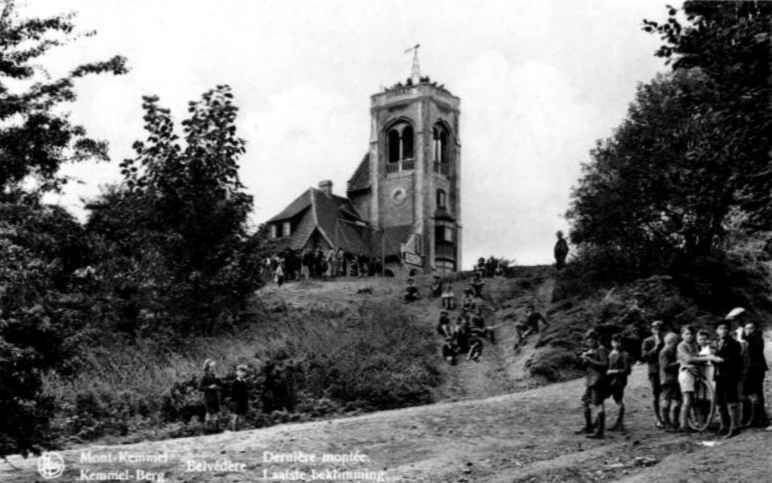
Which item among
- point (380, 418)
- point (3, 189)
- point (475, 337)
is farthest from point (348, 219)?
point (3, 189)

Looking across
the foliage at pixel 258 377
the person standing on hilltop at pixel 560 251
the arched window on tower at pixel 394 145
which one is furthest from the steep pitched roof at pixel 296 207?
the foliage at pixel 258 377

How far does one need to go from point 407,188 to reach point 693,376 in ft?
229

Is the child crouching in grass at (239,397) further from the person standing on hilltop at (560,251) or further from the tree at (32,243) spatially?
the person standing on hilltop at (560,251)

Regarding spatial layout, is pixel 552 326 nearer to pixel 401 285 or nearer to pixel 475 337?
pixel 475 337

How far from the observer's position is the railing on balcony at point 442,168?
88875 millimetres

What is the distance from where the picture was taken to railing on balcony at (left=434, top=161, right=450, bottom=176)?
292ft

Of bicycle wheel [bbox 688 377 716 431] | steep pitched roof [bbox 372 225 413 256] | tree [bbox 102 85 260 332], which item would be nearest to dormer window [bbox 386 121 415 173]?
steep pitched roof [bbox 372 225 413 256]

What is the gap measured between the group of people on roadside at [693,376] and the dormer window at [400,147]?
6907 centimetres

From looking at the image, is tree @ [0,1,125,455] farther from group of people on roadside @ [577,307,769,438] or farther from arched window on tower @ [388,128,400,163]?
arched window on tower @ [388,128,400,163]

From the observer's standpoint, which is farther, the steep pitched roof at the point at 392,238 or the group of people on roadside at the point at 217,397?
the steep pitched roof at the point at 392,238

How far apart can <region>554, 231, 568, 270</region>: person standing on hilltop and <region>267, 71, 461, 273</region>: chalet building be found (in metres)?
36.2

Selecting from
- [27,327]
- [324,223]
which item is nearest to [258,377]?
[27,327]

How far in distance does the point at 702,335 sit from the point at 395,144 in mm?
72703

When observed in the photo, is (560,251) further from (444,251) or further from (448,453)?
(444,251)
